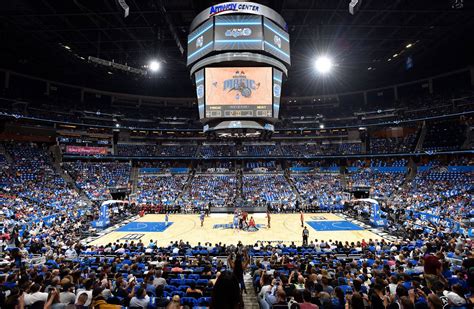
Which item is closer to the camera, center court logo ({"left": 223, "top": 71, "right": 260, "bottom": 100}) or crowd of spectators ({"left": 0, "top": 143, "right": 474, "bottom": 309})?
crowd of spectators ({"left": 0, "top": 143, "right": 474, "bottom": 309})

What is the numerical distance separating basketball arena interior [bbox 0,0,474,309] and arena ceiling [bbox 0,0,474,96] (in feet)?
0.68

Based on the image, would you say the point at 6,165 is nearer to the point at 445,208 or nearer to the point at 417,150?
the point at 445,208

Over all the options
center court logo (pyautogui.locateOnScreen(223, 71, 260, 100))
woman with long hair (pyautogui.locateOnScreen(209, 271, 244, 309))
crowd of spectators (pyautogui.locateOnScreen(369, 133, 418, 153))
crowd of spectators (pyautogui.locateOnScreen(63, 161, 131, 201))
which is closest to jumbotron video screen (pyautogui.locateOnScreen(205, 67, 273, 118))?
center court logo (pyautogui.locateOnScreen(223, 71, 260, 100))

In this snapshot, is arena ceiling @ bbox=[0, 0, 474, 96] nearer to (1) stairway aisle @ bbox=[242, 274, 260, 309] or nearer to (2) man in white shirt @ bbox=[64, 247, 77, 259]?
(2) man in white shirt @ bbox=[64, 247, 77, 259]

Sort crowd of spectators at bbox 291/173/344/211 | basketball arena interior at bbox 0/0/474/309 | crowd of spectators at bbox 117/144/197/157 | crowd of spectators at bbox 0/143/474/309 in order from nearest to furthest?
crowd of spectators at bbox 0/143/474/309 → basketball arena interior at bbox 0/0/474/309 → crowd of spectators at bbox 291/173/344/211 → crowd of spectators at bbox 117/144/197/157

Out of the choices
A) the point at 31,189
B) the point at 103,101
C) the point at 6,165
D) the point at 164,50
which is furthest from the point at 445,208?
the point at 103,101

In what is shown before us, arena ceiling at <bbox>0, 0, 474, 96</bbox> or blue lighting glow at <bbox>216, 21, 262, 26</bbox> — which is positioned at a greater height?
arena ceiling at <bbox>0, 0, 474, 96</bbox>

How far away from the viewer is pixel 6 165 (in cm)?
3008

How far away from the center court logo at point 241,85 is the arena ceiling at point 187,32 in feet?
20.5

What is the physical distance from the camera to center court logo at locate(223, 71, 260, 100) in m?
16.1

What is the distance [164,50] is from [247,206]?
21.0m

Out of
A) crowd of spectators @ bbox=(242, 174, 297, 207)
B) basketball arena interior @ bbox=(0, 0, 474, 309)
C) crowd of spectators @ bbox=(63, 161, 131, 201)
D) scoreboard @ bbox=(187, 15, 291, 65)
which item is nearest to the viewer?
basketball arena interior @ bbox=(0, 0, 474, 309)

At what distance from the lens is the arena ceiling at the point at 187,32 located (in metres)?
18.6

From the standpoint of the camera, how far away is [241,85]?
16.2 m
